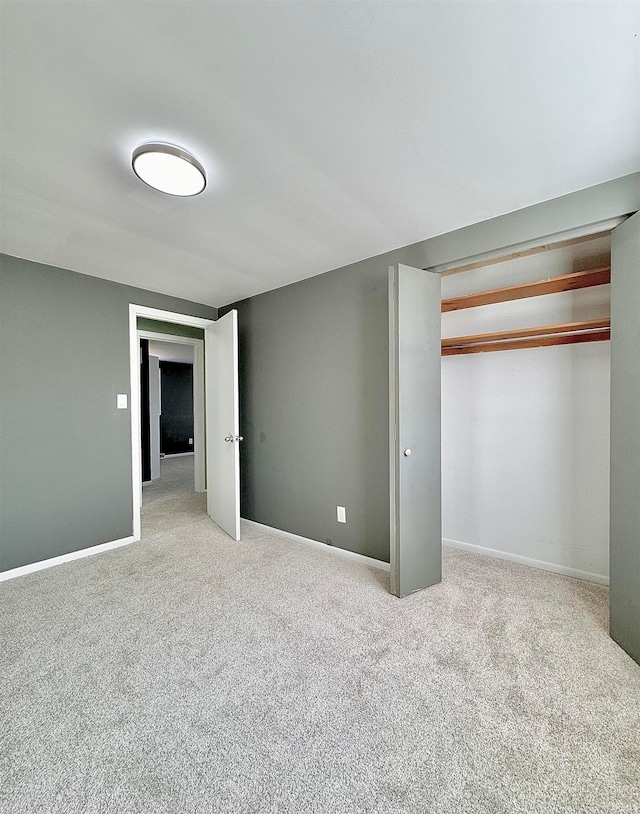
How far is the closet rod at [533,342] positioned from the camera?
2.39 m

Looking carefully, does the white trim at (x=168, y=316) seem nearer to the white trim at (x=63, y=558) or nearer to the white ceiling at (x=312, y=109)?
the white ceiling at (x=312, y=109)

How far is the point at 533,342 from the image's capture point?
2596 mm

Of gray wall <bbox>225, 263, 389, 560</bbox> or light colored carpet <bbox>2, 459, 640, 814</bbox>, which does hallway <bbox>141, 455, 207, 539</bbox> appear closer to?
gray wall <bbox>225, 263, 389, 560</bbox>

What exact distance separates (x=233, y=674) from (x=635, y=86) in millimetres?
2823

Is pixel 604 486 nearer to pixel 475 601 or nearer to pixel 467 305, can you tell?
pixel 475 601

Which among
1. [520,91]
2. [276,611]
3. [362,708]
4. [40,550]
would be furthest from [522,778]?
[40,550]

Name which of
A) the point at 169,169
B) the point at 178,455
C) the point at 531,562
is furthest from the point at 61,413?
the point at 178,455

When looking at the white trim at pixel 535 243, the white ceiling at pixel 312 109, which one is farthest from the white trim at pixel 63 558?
the white trim at pixel 535 243

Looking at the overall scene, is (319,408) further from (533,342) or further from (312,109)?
(312,109)

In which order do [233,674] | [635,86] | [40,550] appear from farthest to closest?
1. [40,550]
2. [233,674]
3. [635,86]

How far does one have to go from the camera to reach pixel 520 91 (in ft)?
4.24

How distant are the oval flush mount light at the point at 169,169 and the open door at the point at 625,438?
6.79 ft

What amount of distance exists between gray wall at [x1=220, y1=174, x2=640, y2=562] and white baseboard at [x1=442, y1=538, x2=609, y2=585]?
79cm

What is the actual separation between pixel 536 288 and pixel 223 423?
9.38 feet
